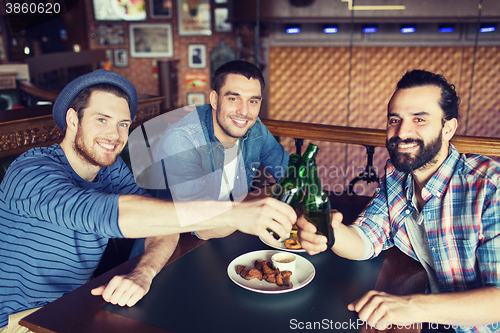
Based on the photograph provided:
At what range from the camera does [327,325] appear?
870 millimetres

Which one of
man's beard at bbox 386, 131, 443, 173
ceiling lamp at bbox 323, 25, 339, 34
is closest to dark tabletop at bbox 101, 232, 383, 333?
man's beard at bbox 386, 131, 443, 173

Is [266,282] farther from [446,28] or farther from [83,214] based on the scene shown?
[446,28]

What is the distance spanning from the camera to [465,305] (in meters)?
1.01

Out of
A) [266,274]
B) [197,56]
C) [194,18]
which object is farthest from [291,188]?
[194,18]

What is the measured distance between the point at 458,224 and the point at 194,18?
692 cm

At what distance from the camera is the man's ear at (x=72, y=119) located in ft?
4.50

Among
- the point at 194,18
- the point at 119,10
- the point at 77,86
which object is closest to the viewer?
the point at 77,86

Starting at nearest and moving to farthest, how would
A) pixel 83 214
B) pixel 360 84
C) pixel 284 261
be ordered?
pixel 83 214
pixel 284 261
pixel 360 84

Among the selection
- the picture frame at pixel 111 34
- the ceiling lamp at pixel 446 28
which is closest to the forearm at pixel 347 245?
the ceiling lamp at pixel 446 28

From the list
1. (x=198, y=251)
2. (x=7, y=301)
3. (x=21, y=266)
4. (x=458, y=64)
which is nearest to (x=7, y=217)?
(x=21, y=266)

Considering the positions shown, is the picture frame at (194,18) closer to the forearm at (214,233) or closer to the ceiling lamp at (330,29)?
the ceiling lamp at (330,29)

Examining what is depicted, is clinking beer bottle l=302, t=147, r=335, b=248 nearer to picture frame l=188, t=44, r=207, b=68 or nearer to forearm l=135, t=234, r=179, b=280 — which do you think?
forearm l=135, t=234, r=179, b=280

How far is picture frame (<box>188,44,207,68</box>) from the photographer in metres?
7.22

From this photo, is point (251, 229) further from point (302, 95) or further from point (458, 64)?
point (458, 64)
